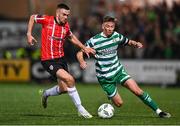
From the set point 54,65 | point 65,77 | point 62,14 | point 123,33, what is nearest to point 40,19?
point 62,14

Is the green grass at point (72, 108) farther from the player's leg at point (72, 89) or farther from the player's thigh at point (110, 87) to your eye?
the player's thigh at point (110, 87)

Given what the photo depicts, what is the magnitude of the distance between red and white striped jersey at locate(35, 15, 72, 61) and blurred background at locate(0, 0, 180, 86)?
11.3m

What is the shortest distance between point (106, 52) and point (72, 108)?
240cm

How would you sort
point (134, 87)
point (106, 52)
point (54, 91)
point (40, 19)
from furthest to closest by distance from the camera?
1. point (54, 91)
2. point (40, 19)
3. point (106, 52)
4. point (134, 87)

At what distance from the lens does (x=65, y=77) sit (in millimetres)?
13484

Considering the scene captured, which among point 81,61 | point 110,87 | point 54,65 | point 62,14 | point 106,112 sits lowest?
point 106,112

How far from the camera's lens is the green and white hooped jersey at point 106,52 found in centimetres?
1364

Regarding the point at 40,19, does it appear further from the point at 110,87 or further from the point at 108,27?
the point at 110,87

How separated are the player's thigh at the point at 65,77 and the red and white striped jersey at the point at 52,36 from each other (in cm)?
41

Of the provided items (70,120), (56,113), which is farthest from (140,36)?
(70,120)

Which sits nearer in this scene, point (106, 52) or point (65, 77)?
point (65, 77)

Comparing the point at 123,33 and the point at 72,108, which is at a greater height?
the point at 123,33

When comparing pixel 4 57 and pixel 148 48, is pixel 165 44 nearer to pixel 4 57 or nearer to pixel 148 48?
pixel 148 48

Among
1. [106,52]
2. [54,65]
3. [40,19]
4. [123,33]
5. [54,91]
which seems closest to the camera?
[106,52]
